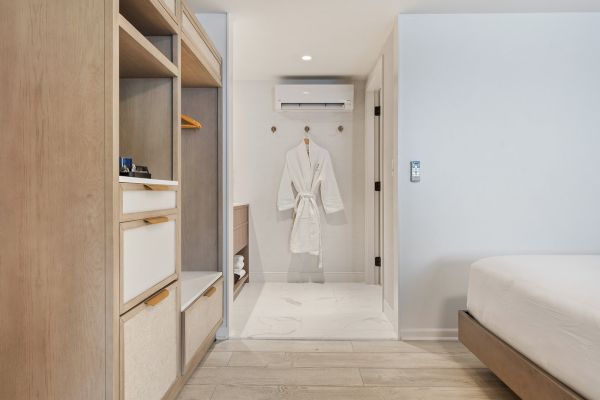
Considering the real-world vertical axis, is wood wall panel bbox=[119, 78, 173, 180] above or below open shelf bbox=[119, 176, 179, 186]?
above

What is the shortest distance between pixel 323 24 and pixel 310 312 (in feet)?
7.30

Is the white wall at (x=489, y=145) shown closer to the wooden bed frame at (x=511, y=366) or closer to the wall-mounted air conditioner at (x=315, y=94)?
the wooden bed frame at (x=511, y=366)


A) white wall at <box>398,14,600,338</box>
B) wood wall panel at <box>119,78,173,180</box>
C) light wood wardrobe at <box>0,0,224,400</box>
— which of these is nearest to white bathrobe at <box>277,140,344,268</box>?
white wall at <box>398,14,600,338</box>

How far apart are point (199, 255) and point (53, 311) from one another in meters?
1.51

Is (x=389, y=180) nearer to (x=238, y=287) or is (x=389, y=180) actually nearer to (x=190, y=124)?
(x=190, y=124)

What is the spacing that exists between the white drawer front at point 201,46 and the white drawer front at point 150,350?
128 centimetres

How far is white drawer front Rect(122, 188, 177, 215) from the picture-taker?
136 cm

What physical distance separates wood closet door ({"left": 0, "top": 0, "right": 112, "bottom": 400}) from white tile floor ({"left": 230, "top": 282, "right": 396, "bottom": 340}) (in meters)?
1.63

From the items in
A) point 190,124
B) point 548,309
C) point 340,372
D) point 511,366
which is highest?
point 190,124

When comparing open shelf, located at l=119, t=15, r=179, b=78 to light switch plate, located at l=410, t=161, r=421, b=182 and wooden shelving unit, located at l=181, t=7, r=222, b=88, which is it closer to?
wooden shelving unit, located at l=181, t=7, r=222, b=88

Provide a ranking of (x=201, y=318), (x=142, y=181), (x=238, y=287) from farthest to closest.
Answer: (x=238, y=287), (x=201, y=318), (x=142, y=181)

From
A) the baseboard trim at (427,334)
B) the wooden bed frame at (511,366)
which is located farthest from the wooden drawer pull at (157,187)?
the baseboard trim at (427,334)

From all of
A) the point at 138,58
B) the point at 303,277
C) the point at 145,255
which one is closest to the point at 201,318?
the point at 145,255

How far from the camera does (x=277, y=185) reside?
14.8 feet
